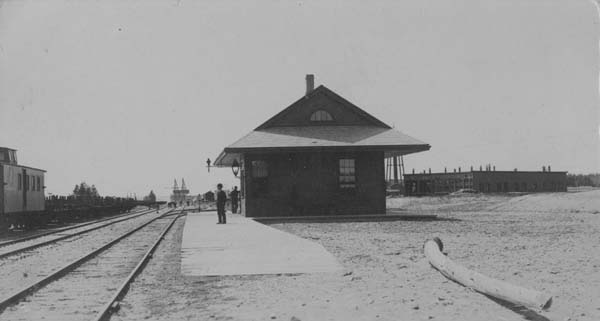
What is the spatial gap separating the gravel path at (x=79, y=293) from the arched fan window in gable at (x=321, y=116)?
684 inches

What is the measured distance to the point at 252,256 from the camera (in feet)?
43.3

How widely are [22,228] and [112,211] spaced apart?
2499 cm

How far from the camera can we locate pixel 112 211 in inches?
2138

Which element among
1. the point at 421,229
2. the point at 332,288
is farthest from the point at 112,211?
the point at 332,288

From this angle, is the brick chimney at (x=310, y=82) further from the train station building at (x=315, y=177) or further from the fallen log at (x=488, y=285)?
the fallen log at (x=488, y=285)

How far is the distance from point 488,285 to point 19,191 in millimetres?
22681

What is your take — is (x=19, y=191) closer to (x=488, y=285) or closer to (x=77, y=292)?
(x=77, y=292)

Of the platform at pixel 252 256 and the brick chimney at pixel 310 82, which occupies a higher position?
the brick chimney at pixel 310 82

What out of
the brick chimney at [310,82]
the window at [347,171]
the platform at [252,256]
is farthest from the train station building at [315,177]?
the platform at [252,256]

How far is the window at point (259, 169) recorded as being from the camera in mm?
28578

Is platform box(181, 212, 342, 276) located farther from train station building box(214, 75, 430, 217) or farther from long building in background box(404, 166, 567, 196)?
long building in background box(404, 166, 567, 196)

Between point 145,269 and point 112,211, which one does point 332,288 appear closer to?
point 145,269

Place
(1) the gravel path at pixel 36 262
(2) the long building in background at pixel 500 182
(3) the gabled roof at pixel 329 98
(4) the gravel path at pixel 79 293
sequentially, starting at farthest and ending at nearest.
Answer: (2) the long building in background at pixel 500 182 → (3) the gabled roof at pixel 329 98 → (1) the gravel path at pixel 36 262 → (4) the gravel path at pixel 79 293

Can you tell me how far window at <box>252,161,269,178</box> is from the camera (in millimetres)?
28578
